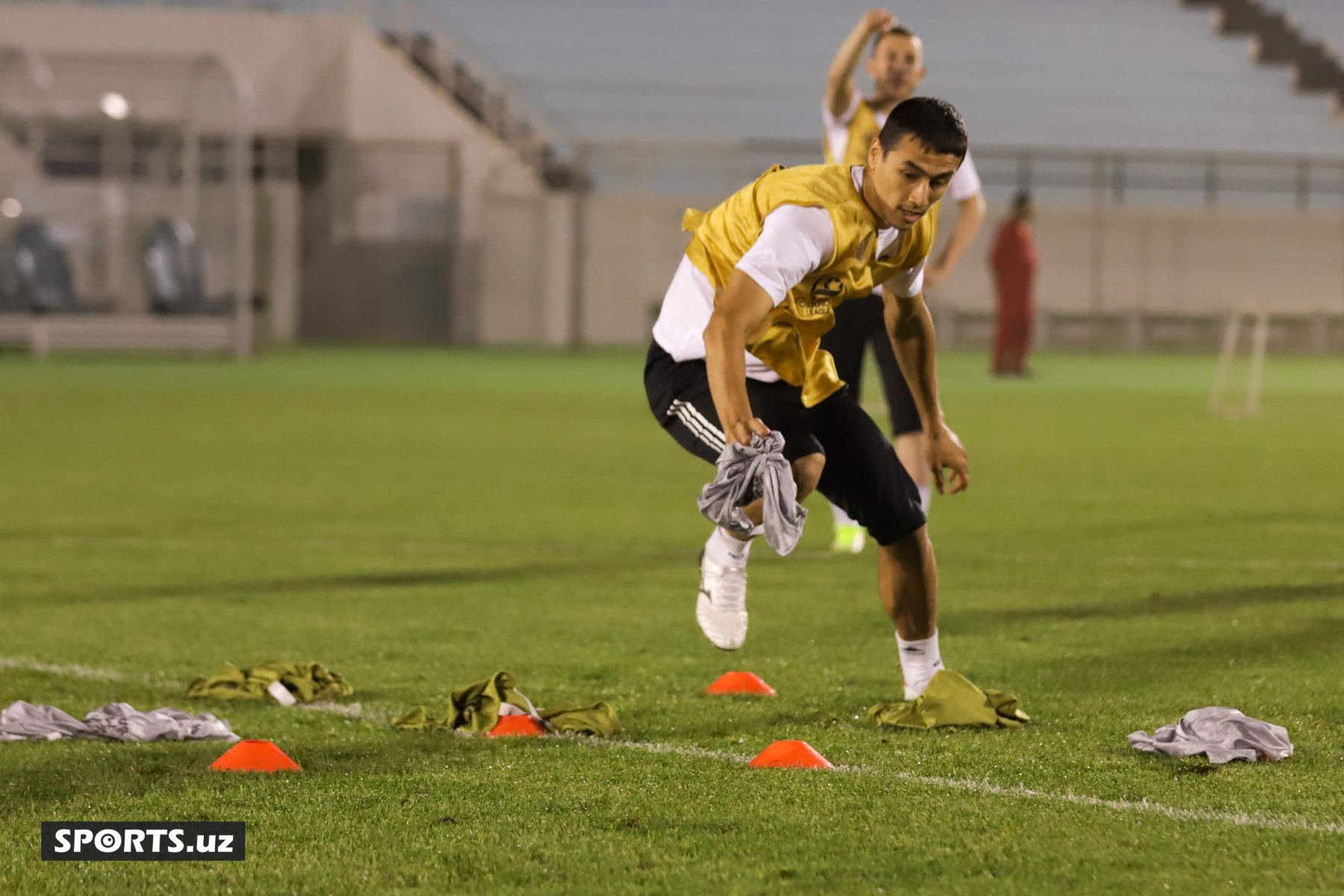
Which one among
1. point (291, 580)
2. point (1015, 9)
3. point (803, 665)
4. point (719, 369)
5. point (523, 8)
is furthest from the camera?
point (1015, 9)

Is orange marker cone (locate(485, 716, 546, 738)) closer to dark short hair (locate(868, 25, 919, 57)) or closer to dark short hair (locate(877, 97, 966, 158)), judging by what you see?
→ dark short hair (locate(877, 97, 966, 158))

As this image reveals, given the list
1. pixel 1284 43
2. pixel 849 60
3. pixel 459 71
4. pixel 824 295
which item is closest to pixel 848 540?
pixel 849 60

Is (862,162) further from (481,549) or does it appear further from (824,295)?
(824,295)

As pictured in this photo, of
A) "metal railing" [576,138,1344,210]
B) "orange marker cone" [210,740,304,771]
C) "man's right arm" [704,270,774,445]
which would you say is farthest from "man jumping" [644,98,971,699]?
"metal railing" [576,138,1344,210]

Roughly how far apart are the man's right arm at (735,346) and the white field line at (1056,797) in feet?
2.51

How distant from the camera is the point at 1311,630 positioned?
19.6 feet

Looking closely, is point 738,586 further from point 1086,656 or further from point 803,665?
point 1086,656

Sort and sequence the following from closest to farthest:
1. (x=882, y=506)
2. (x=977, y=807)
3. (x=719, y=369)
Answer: (x=977, y=807) < (x=719, y=369) < (x=882, y=506)

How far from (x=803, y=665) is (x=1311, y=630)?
5.92 feet

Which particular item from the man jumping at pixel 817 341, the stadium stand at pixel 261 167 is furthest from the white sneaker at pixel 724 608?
the stadium stand at pixel 261 167

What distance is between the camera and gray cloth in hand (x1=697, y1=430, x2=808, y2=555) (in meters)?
4.26

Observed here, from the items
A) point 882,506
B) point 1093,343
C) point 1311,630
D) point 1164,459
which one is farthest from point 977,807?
point 1093,343

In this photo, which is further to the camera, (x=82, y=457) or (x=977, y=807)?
(x=82, y=457)

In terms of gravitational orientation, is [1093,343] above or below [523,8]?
below
